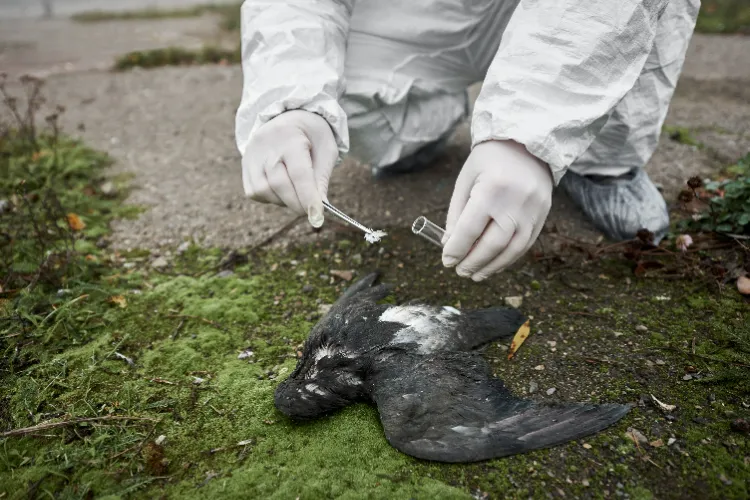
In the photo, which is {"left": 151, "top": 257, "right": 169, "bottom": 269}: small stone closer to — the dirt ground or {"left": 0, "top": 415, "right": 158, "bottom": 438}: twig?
the dirt ground

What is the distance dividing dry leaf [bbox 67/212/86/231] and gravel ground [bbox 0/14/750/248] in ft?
0.59

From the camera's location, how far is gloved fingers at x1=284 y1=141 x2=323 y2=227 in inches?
69.3

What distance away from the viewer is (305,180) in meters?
1.76

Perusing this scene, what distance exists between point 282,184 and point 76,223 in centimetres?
152

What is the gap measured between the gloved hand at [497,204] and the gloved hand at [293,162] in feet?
1.53

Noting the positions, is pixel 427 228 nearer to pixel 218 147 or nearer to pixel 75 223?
pixel 75 223

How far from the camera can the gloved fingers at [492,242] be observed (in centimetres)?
157

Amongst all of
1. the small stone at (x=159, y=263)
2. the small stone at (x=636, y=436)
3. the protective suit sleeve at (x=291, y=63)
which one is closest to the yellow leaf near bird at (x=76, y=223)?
the small stone at (x=159, y=263)

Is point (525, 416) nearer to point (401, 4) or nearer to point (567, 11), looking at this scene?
point (567, 11)

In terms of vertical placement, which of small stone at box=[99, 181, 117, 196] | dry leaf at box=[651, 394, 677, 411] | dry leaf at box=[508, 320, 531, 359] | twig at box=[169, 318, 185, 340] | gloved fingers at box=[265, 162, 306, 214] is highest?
gloved fingers at box=[265, 162, 306, 214]

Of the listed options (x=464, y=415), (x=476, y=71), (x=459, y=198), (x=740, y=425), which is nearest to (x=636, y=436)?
(x=740, y=425)

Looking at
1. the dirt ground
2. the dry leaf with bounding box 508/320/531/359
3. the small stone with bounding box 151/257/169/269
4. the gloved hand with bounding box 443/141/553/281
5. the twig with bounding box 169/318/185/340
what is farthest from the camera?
the small stone with bounding box 151/257/169/269

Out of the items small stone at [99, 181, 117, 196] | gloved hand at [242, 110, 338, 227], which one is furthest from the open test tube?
small stone at [99, 181, 117, 196]

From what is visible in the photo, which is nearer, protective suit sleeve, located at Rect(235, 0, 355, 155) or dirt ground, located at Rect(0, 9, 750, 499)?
dirt ground, located at Rect(0, 9, 750, 499)
